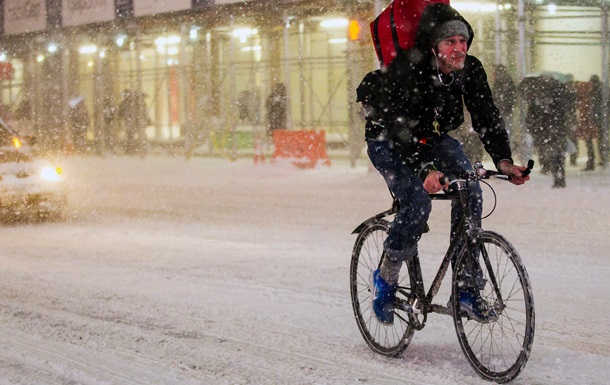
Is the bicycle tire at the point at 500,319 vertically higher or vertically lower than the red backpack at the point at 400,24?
lower

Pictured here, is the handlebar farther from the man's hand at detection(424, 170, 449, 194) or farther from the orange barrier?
the orange barrier

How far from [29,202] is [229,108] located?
15191mm

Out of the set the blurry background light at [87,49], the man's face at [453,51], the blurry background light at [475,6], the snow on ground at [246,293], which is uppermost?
the blurry background light at [475,6]

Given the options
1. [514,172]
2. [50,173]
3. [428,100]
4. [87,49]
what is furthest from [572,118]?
[87,49]

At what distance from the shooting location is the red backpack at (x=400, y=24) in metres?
4.59

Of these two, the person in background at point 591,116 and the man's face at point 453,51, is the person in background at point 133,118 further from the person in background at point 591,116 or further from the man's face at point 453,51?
the man's face at point 453,51

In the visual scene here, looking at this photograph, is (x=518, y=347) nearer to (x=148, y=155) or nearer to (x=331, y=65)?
(x=331, y=65)

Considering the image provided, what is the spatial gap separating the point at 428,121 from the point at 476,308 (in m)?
0.95

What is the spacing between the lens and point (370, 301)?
5387 millimetres

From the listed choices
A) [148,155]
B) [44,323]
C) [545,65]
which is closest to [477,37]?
[545,65]

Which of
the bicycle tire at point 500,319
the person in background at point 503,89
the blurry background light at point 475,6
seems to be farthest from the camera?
the blurry background light at point 475,6

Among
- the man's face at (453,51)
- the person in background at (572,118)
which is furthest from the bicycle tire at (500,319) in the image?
the person in background at (572,118)

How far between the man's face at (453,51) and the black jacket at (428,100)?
0.23 feet

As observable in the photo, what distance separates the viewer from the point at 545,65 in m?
20.9
